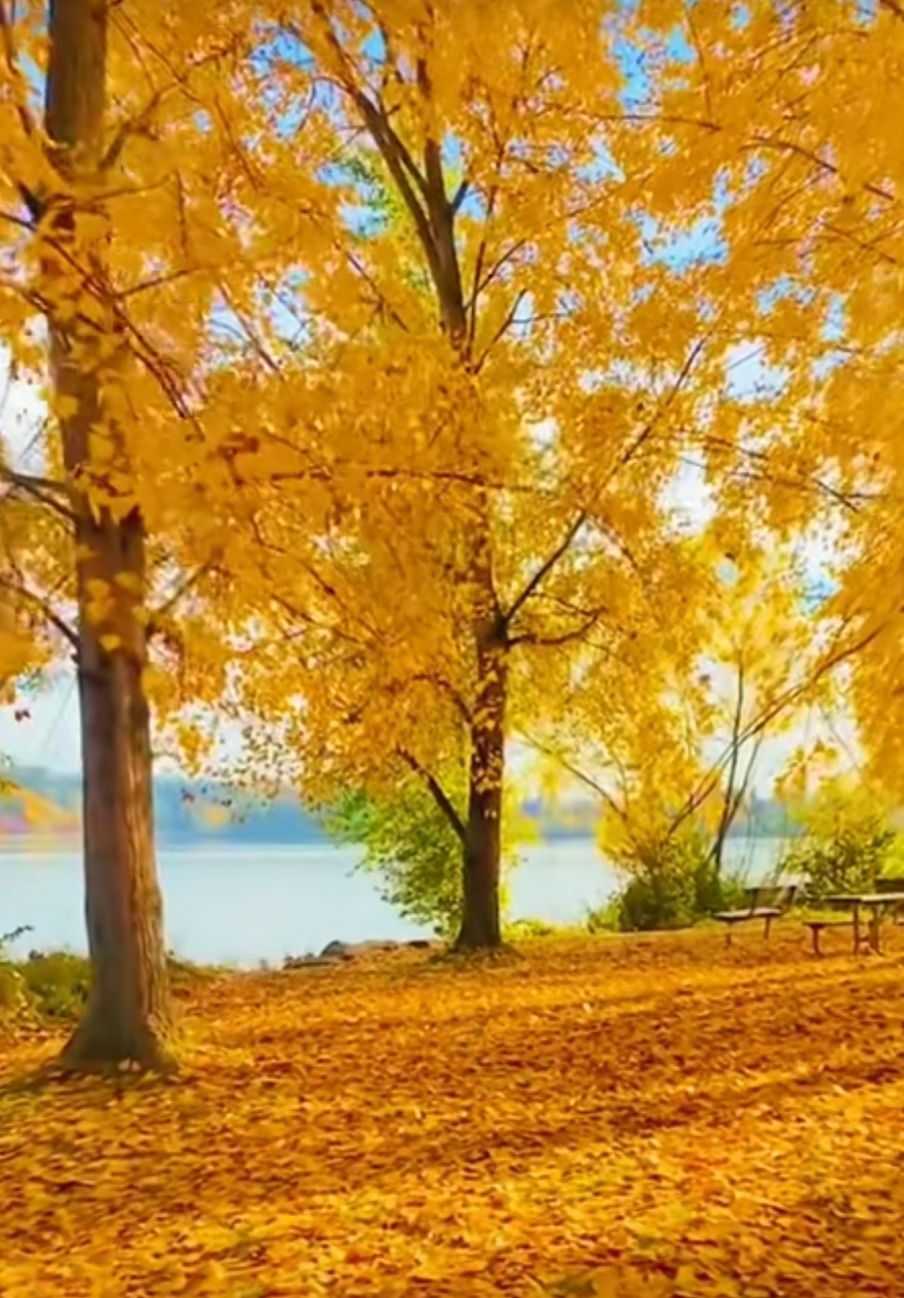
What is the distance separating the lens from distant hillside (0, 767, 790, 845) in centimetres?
444

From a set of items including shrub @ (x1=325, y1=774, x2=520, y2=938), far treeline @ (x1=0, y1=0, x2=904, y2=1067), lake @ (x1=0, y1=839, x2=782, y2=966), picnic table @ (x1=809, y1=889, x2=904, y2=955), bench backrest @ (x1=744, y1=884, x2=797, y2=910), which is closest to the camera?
far treeline @ (x1=0, y1=0, x2=904, y2=1067)

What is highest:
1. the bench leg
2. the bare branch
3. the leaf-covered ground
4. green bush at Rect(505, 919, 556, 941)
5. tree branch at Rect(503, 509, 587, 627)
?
tree branch at Rect(503, 509, 587, 627)

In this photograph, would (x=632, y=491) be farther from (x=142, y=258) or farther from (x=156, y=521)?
(x=156, y=521)

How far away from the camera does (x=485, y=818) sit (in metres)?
11.1

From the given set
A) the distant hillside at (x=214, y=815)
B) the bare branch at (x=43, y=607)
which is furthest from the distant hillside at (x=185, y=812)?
the bare branch at (x=43, y=607)

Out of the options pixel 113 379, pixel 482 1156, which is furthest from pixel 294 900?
pixel 113 379

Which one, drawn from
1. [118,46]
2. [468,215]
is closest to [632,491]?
[468,215]

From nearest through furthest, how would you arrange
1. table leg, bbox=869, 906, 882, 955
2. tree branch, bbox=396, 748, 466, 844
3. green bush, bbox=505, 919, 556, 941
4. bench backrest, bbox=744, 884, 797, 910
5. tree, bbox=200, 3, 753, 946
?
tree, bbox=200, 3, 753, 946 < table leg, bbox=869, 906, 882, 955 < tree branch, bbox=396, 748, 466, 844 < bench backrest, bbox=744, 884, 797, 910 < green bush, bbox=505, 919, 556, 941

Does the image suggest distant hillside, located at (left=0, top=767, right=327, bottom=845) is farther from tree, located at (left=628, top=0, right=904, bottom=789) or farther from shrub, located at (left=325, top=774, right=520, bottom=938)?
tree, located at (left=628, top=0, right=904, bottom=789)

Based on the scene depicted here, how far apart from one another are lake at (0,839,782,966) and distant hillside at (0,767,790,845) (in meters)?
0.24

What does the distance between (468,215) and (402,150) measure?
0.81 m

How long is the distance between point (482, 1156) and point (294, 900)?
11.1m

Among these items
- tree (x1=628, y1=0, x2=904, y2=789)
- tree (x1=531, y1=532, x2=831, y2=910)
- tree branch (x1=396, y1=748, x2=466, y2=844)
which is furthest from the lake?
tree (x1=628, y1=0, x2=904, y2=789)

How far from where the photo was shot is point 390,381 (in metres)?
5.79
